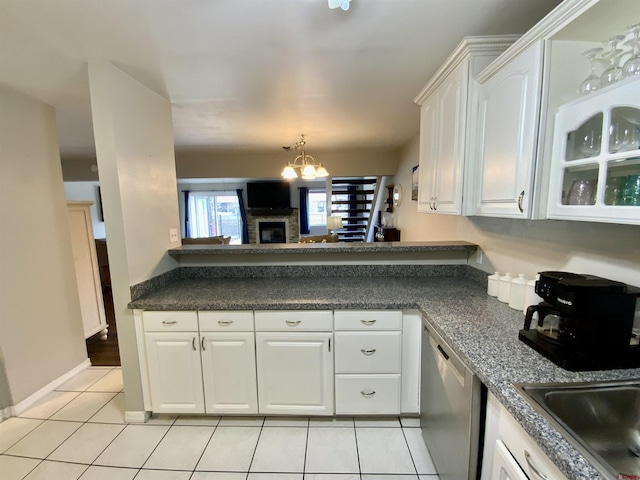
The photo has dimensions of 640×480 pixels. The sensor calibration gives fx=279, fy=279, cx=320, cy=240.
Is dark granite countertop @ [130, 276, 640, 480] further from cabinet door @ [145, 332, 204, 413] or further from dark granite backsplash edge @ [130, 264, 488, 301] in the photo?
cabinet door @ [145, 332, 204, 413]

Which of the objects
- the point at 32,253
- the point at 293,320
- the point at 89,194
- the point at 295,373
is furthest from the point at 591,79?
the point at 89,194

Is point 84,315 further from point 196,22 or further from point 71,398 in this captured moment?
point 196,22

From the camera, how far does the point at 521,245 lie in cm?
165

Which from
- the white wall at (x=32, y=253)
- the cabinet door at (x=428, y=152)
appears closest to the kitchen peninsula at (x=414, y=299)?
the cabinet door at (x=428, y=152)

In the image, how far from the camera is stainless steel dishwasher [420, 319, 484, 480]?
3.59 ft

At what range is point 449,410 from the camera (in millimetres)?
1296

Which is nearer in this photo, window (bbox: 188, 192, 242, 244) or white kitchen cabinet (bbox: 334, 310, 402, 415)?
white kitchen cabinet (bbox: 334, 310, 402, 415)

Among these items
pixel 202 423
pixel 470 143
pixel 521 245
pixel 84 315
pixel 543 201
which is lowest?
pixel 202 423

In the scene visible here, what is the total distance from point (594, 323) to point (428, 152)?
1390mm

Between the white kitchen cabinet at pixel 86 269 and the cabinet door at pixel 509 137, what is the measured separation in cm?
360

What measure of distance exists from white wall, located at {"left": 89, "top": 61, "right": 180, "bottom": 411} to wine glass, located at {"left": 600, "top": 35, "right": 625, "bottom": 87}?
2362mm

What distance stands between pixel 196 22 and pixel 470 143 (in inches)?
59.7

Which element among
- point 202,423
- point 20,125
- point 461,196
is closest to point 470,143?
point 461,196

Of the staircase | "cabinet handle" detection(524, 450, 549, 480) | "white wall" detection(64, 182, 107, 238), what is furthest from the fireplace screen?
"cabinet handle" detection(524, 450, 549, 480)
